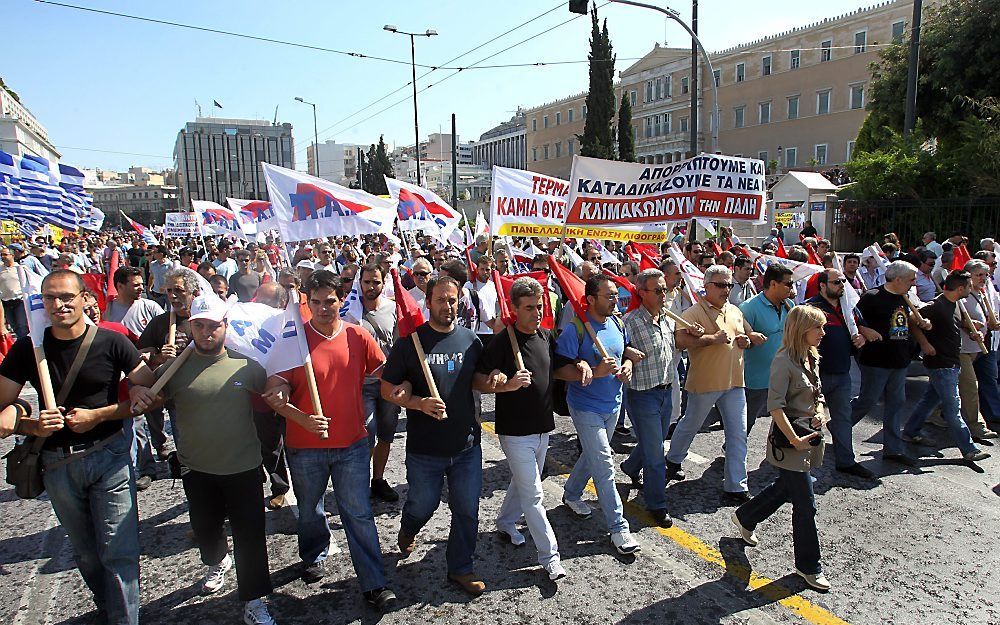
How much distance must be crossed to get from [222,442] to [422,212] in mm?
7899

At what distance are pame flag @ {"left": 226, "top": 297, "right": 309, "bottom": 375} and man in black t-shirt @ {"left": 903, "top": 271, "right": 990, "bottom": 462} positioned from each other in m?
5.35

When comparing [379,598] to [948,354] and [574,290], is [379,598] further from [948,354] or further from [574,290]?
[948,354]

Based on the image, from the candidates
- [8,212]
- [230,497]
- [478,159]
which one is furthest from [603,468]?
[478,159]

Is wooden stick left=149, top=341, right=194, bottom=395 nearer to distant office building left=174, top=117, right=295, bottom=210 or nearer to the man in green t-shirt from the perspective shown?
the man in green t-shirt

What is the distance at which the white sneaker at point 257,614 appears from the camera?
133 inches

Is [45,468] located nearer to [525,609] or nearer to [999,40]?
[525,609]

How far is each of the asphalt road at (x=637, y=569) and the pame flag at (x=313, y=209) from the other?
3.20 meters

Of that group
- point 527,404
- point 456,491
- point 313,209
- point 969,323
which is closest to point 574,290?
point 527,404

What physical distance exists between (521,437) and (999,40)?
880 inches

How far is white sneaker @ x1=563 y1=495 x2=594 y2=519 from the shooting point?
466 centimetres

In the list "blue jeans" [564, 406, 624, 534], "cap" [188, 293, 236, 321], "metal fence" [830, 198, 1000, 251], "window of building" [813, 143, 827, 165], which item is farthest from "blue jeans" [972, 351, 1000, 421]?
"window of building" [813, 143, 827, 165]

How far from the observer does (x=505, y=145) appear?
120000 millimetres

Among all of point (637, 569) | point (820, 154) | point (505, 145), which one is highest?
point (505, 145)

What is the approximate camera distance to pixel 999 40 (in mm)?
18562
